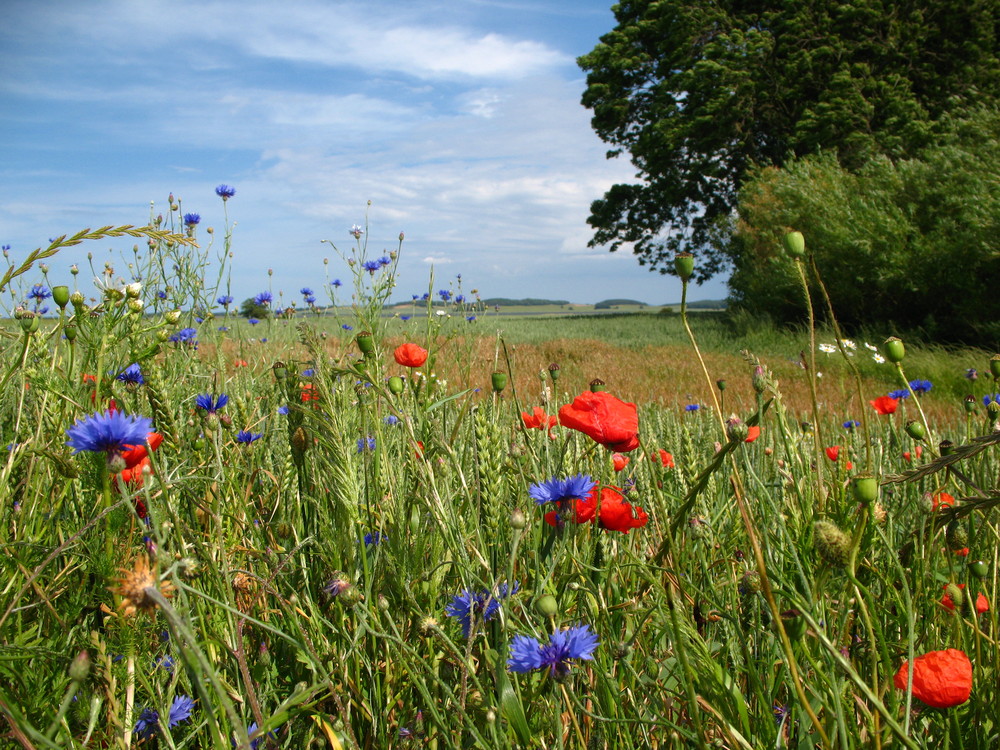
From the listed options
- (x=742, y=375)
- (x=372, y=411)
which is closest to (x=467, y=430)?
(x=372, y=411)

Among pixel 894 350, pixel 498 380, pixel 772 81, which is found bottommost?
pixel 498 380

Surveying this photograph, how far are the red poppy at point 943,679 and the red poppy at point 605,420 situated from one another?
0.50 m

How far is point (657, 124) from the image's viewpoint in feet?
60.8

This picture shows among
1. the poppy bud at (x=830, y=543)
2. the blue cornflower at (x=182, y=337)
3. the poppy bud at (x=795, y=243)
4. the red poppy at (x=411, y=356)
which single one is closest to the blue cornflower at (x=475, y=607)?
the poppy bud at (x=830, y=543)

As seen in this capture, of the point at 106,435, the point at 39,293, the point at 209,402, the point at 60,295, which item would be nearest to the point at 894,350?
the point at 106,435

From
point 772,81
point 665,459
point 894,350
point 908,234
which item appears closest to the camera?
point 894,350

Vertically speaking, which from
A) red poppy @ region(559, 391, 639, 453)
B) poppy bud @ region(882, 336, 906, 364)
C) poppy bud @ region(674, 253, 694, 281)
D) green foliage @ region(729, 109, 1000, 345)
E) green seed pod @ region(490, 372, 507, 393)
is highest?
green foliage @ region(729, 109, 1000, 345)

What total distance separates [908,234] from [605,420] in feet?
40.0

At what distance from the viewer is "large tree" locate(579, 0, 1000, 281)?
15.7 meters

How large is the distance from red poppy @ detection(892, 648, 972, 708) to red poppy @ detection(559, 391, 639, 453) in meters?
0.50

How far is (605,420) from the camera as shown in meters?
1.14

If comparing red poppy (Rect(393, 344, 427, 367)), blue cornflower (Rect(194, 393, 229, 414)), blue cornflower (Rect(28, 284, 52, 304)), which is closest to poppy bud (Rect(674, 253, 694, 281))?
red poppy (Rect(393, 344, 427, 367))

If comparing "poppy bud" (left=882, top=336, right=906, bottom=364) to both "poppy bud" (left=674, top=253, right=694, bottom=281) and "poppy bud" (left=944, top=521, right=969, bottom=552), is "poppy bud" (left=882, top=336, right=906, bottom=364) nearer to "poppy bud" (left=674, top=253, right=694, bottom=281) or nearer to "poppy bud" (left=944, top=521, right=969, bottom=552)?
"poppy bud" (left=944, top=521, right=969, bottom=552)

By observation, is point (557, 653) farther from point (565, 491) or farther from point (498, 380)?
point (498, 380)
